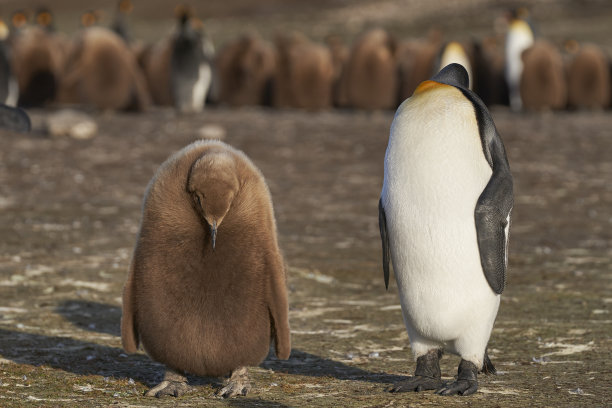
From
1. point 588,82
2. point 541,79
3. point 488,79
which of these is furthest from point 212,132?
point 588,82

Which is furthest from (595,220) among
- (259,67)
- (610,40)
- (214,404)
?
(610,40)

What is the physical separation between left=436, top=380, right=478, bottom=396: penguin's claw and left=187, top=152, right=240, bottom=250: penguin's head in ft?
3.43

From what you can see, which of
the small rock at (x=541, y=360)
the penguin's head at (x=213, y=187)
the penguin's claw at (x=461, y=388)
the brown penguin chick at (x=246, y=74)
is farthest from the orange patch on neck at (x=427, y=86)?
the brown penguin chick at (x=246, y=74)

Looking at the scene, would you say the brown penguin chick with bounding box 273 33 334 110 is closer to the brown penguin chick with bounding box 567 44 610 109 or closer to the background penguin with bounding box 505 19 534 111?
the background penguin with bounding box 505 19 534 111

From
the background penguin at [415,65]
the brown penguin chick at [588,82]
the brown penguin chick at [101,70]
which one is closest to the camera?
the brown penguin chick at [101,70]

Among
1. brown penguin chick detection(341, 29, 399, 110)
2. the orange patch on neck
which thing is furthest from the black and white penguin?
the orange patch on neck

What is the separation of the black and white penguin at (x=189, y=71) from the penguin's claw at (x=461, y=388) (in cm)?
1363

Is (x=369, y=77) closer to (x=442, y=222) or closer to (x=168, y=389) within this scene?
(x=442, y=222)

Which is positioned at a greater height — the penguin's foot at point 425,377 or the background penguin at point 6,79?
the background penguin at point 6,79

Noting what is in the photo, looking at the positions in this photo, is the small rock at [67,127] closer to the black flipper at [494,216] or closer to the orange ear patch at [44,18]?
the black flipper at [494,216]

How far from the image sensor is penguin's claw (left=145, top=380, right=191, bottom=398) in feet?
13.1

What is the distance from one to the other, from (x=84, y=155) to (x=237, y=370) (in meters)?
8.00

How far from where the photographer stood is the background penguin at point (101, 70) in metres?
15.3

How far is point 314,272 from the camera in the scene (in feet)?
21.7
